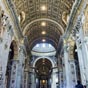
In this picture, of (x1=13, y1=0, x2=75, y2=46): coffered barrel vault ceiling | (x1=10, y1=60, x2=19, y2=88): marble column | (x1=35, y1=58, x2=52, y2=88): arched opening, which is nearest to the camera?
(x1=10, y1=60, x2=19, y2=88): marble column

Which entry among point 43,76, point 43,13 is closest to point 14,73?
point 43,13

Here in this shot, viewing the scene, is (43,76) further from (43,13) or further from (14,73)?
(14,73)

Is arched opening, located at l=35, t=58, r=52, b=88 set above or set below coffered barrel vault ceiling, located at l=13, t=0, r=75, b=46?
below

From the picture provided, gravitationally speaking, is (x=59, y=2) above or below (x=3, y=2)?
above

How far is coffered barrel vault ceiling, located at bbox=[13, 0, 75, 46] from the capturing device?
54.0ft

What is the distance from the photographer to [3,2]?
36.3 feet

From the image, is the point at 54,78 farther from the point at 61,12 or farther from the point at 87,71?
the point at 87,71

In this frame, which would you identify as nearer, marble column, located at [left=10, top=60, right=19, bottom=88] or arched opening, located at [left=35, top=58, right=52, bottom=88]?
marble column, located at [left=10, top=60, right=19, bottom=88]

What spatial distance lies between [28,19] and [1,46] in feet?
29.2

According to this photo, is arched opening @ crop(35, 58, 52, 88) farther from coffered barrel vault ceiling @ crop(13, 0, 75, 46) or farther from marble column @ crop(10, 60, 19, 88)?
marble column @ crop(10, 60, 19, 88)

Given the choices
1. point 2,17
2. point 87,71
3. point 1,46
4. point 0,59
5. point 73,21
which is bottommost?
point 87,71

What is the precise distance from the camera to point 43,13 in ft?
62.0

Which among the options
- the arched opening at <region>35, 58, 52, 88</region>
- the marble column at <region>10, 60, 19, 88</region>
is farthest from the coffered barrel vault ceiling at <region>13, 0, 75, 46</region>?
the arched opening at <region>35, 58, 52, 88</region>

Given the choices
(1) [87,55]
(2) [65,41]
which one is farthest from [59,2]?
(1) [87,55]
